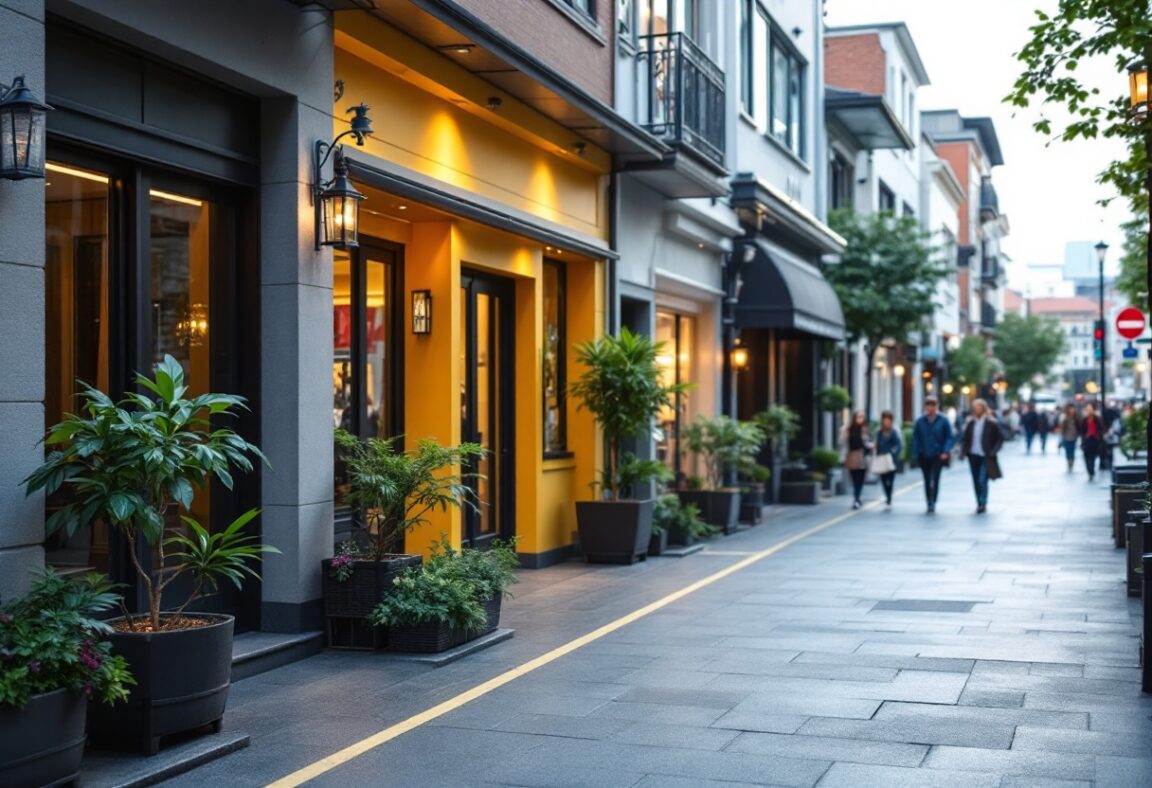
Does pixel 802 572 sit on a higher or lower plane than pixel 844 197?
lower

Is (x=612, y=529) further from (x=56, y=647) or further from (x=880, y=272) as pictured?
(x=880, y=272)

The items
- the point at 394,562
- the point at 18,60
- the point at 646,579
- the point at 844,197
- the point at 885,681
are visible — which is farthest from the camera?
the point at 844,197

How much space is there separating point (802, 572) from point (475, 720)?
25.5 ft

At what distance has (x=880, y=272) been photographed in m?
31.6

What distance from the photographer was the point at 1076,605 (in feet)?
41.1

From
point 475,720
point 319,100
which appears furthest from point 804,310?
point 475,720

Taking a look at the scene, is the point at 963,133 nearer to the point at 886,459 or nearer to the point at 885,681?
the point at 886,459

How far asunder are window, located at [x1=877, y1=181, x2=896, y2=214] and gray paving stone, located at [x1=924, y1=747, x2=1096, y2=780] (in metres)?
31.5

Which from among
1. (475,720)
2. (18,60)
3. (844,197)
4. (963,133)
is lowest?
(475,720)

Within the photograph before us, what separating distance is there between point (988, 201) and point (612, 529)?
62.8 m

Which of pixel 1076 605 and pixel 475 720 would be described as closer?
pixel 475 720

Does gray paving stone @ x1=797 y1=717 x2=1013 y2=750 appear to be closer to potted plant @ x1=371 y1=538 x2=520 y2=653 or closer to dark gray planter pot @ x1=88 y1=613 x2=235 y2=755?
potted plant @ x1=371 y1=538 x2=520 y2=653

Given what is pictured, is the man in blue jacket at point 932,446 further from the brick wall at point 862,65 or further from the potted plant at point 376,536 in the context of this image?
the brick wall at point 862,65

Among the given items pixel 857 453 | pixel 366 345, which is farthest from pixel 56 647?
pixel 857 453
